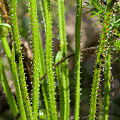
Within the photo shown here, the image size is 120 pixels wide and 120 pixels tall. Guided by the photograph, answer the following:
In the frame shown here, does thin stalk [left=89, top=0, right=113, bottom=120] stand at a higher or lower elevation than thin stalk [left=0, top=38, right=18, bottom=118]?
higher

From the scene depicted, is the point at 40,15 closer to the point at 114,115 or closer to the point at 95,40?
the point at 95,40

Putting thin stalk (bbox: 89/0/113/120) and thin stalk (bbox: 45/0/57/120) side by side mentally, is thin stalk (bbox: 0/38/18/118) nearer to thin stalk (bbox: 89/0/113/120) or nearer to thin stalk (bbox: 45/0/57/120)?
thin stalk (bbox: 45/0/57/120)

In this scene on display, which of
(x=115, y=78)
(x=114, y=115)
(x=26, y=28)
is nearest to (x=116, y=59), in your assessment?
(x=115, y=78)

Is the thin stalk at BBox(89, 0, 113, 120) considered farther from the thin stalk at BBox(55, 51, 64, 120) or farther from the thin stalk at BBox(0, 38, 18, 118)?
the thin stalk at BBox(0, 38, 18, 118)

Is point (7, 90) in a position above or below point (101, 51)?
below

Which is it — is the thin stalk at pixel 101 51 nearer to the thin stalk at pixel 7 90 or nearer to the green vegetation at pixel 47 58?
the green vegetation at pixel 47 58

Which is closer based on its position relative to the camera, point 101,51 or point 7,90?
point 101,51

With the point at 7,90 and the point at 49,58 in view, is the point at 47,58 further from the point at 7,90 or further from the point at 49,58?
the point at 7,90

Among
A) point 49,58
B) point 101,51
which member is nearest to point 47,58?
point 49,58

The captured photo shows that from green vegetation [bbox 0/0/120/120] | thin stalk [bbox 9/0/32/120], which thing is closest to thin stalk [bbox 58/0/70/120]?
green vegetation [bbox 0/0/120/120]

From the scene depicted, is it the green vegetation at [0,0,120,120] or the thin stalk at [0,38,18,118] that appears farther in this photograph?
the thin stalk at [0,38,18,118]

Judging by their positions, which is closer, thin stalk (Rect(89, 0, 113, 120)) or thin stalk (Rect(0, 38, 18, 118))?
thin stalk (Rect(89, 0, 113, 120))

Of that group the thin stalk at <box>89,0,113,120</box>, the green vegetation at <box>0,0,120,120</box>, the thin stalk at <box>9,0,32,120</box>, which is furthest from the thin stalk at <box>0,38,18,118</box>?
the thin stalk at <box>89,0,113,120</box>
